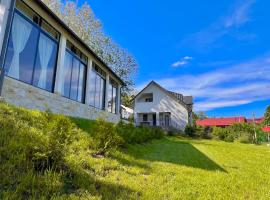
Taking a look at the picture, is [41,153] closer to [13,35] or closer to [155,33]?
[13,35]

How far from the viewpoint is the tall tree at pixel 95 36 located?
23547mm

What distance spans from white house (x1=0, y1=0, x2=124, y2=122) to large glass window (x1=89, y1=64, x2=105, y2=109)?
0.12m

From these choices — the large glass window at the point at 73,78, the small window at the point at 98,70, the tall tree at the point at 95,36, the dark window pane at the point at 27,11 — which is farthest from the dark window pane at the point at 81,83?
the tall tree at the point at 95,36

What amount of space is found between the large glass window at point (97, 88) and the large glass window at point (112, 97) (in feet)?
4.59

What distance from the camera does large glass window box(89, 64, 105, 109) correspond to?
12852 mm

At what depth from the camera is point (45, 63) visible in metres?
8.43

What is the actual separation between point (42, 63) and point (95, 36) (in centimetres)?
1813

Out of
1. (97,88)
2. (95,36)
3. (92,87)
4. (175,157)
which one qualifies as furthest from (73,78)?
(95,36)

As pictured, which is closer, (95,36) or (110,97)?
(110,97)

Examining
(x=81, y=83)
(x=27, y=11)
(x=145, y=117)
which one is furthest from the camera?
(x=145, y=117)

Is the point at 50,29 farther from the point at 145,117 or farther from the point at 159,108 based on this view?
the point at 145,117

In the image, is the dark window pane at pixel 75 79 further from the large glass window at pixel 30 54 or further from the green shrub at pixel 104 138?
the green shrub at pixel 104 138

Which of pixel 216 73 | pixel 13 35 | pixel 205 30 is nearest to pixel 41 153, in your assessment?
pixel 13 35

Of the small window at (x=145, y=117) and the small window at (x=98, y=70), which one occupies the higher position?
the small window at (x=98, y=70)
